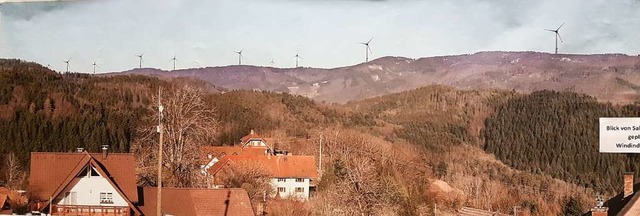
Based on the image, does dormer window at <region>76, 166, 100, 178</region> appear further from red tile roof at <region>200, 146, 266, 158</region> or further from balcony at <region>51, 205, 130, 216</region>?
red tile roof at <region>200, 146, 266, 158</region>

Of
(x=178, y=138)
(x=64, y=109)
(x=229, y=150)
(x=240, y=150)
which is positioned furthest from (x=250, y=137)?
(x=64, y=109)

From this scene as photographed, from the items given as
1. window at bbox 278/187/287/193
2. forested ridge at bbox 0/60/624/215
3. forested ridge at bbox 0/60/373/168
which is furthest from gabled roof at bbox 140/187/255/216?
window at bbox 278/187/287/193

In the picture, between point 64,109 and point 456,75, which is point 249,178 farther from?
point 456,75

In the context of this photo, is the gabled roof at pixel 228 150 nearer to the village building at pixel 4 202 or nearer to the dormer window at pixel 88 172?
the village building at pixel 4 202

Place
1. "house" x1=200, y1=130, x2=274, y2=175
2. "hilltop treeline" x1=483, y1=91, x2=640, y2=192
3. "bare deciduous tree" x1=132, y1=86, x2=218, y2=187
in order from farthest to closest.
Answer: "house" x1=200, y1=130, x2=274, y2=175 → "bare deciduous tree" x1=132, y1=86, x2=218, y2=187 → "hilltop treeline" x1=483, y1=91, x2=640, y2=192

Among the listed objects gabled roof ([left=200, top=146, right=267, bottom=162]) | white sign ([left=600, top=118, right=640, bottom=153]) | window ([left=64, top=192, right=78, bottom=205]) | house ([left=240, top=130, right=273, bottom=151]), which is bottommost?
window ([left=64, top=192, right=78, bottom=205])

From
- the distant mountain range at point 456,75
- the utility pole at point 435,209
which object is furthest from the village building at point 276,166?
the utility pole at point 435,209

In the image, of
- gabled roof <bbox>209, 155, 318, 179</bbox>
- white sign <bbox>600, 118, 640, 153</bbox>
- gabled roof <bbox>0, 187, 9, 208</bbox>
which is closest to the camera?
white sign <bbox>600, 118, 640, 153</bbox>
